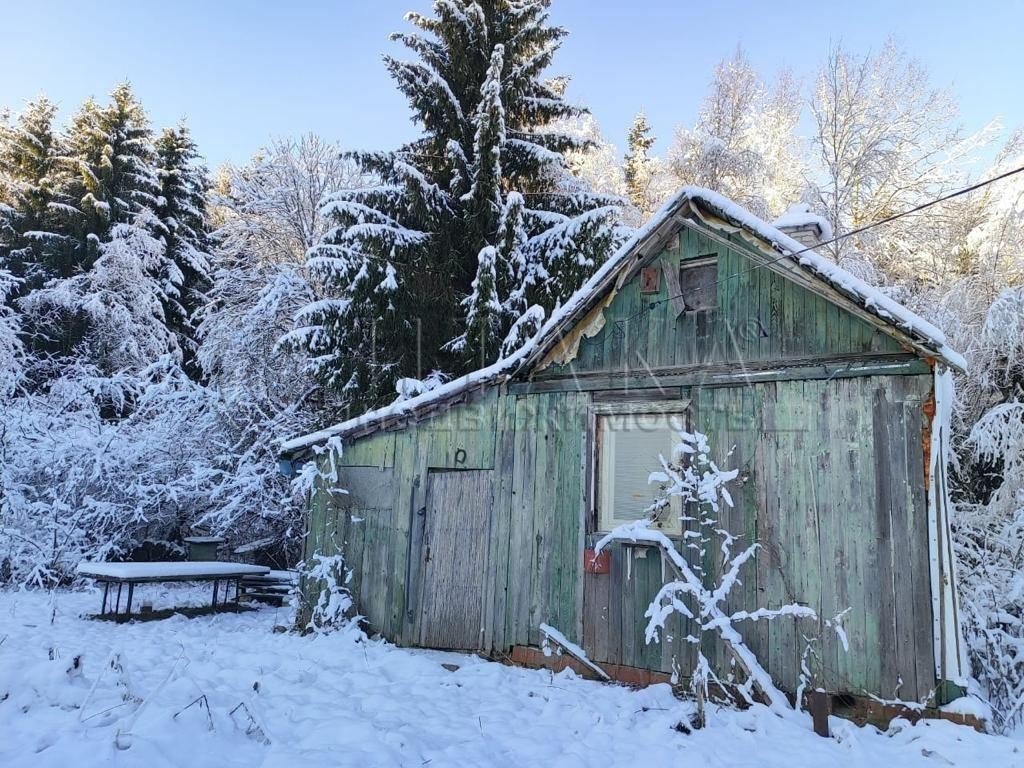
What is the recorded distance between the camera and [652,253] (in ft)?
23.2

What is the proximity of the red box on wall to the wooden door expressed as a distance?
4.53 feet

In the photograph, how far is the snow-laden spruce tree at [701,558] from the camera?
5582mm

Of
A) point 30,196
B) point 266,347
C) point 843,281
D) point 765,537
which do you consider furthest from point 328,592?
point 30,196

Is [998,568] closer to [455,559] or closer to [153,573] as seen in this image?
[455,559]

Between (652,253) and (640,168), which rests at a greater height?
(640,168)

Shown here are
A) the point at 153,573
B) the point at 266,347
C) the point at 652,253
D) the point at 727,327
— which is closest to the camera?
the point at 727,327

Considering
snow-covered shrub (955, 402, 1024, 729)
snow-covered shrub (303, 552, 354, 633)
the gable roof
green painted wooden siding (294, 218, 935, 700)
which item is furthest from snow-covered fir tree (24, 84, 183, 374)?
snow-covered shrub (955, 402, 1024, 729)

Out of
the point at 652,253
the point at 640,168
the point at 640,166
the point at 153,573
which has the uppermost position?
the point at 640,166

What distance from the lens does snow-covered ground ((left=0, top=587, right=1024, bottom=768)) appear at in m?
3.84

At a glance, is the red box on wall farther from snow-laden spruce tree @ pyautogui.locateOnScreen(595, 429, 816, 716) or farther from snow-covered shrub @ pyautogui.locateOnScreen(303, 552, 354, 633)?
snow-covered shrub @ pyautogui.locateOnScreen(303, 552, 354, 633)

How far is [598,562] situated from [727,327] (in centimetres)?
279

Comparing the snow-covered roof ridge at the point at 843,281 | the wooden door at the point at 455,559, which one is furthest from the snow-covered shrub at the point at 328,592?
the snow-covered roof ridge at the point at 843,281

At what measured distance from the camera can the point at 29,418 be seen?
507 inches

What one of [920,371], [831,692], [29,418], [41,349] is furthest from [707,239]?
[41,349]
